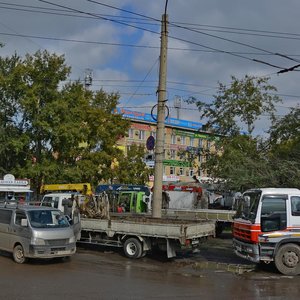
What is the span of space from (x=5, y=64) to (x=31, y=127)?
4907 mm

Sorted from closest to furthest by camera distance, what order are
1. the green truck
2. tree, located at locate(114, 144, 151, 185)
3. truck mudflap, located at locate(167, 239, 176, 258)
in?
truck mudflap, located at locate(167, 239, 176, 258)
the green truck
tree, located at locate(114, 144, 151, 185)

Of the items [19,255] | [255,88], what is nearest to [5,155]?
[255,88]

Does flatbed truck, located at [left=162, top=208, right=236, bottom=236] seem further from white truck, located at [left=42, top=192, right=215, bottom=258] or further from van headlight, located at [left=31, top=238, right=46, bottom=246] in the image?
van headlight, located at [left=31, top=238, right=46, bottom=246]

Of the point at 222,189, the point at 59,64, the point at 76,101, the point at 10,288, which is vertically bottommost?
the point at 10,288

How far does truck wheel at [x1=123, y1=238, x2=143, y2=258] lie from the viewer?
16531mm

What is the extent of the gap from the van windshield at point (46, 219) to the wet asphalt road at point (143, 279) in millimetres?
1175

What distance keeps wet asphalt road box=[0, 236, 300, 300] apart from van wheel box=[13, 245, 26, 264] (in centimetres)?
21

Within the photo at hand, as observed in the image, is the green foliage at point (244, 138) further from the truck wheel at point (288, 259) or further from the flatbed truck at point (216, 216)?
the truck wheel at point (288, 259)

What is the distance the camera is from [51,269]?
45.4 feet

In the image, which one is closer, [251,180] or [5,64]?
[251,180]

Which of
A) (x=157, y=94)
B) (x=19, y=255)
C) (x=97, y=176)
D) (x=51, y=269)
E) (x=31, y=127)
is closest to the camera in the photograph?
(x=51, y=269)

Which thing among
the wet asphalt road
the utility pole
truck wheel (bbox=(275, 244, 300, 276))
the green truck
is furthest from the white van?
the green truck

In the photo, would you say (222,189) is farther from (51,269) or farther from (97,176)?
(51,269)

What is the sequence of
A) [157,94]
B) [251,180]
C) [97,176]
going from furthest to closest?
[97,176] < [251,180] < [157,94]
